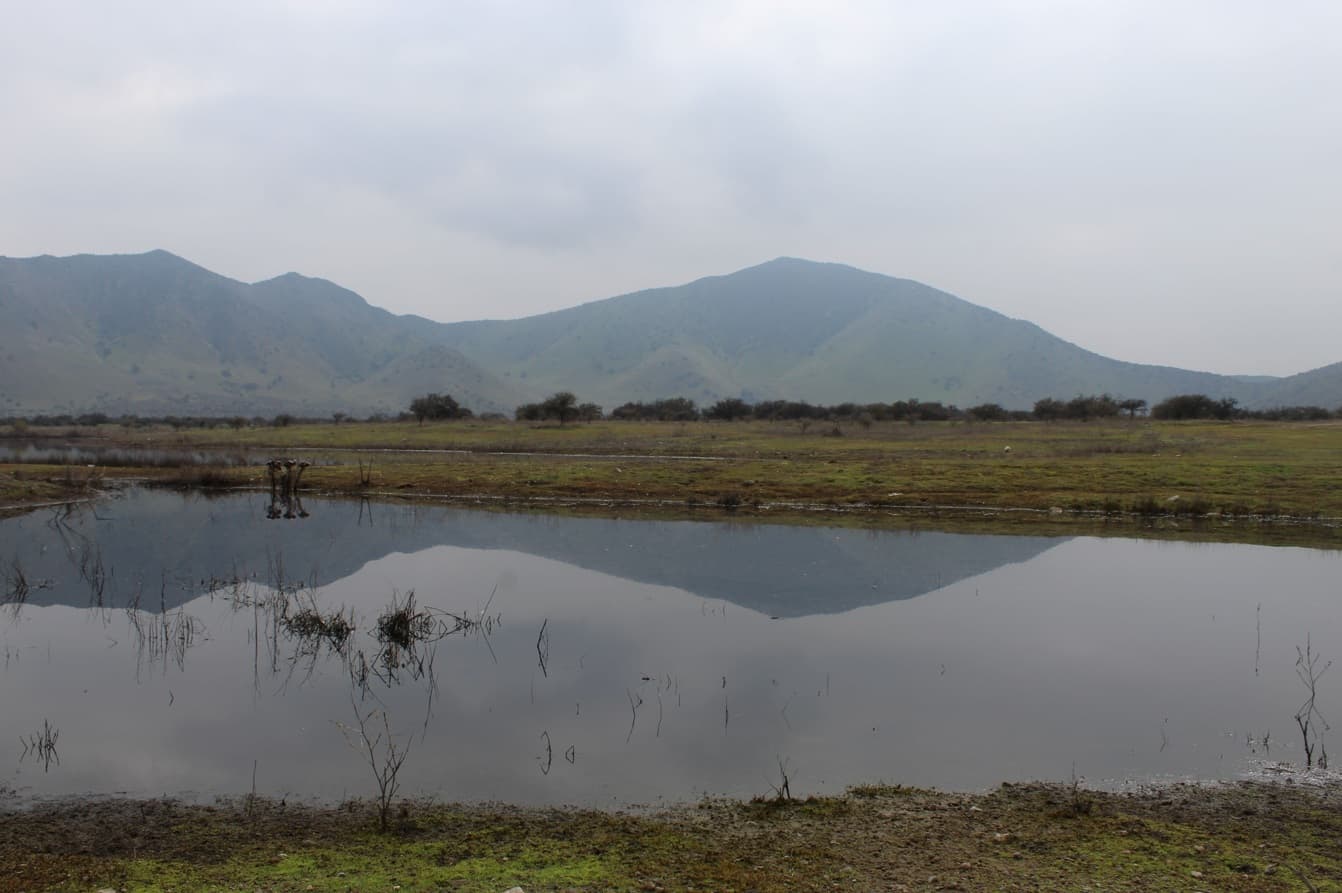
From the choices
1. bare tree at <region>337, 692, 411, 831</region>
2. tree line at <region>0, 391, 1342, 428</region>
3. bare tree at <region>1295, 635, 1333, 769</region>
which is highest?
tree line at <region>0, 391, 1342, 428</region>

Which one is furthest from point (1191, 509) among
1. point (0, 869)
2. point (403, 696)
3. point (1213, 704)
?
point (0, 869)

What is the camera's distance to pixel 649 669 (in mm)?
12445

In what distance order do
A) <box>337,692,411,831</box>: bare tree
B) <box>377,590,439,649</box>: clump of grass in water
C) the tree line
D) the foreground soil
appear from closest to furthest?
the foreground soil → <box>337,692,411,831</box>: bare tree → <box>377,590,439,649</box>: clump of grass in water → the tree line

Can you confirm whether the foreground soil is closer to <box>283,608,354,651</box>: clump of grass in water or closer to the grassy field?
<box>283,608,354,651</box>: clump of grass in water

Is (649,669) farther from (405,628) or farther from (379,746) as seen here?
(405,628)

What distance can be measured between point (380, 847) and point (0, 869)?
2.69m

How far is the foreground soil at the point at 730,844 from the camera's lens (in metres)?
6.25

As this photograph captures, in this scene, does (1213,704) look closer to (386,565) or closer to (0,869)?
(0,869)

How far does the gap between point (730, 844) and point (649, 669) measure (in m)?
5.49

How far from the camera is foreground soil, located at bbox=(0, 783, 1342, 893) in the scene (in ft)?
20.5

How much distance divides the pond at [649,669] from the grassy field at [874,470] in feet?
33.2

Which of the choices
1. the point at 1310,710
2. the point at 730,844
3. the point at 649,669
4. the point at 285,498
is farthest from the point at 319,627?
the point at 285,498

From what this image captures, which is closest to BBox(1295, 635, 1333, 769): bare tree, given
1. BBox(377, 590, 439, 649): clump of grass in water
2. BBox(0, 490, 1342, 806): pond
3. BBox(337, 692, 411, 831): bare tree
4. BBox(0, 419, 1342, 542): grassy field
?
BBox(0, 490, 1342, 806): pond

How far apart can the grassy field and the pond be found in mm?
10131
